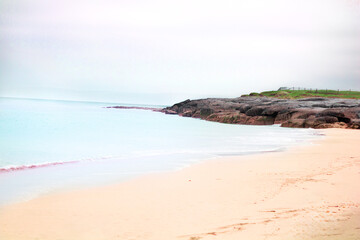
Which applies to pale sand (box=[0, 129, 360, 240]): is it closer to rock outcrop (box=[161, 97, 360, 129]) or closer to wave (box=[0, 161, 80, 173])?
wave (box=[0, 161, 80, 173])

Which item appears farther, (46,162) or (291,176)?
(46,162)

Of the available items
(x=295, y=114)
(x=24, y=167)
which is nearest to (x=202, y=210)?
(x=24, y=167)

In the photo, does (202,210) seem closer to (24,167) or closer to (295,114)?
(24,167)

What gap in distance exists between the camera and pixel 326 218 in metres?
4.34

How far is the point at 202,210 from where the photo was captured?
4926mm

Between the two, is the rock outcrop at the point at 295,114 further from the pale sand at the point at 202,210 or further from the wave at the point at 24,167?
the wave at the point at 24,167

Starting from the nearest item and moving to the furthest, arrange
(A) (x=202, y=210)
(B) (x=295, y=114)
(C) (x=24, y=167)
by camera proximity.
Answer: (A) (x=202, y=210), (C) (x=24, y=167), (B) (x=295, y=114)

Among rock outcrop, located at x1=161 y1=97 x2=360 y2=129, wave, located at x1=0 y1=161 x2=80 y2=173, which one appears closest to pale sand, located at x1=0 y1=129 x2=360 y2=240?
wave, located at x1=0 y1=161 x2=80 y2=173

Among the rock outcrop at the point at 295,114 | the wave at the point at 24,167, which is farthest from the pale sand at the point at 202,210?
the rock outcrop at the point at 295,114

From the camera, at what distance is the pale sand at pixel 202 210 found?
399 centimetres

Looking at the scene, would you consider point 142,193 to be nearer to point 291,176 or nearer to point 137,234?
point 137,234

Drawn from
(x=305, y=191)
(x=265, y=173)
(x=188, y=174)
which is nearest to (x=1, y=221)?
(x=188, y=174)

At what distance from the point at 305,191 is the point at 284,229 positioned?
222 cm

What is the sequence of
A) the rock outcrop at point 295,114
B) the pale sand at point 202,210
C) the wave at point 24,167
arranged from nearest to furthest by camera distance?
the pale sand at point 202,210 → the wave at point 24,167 → the rock outcrop at point 295,114
